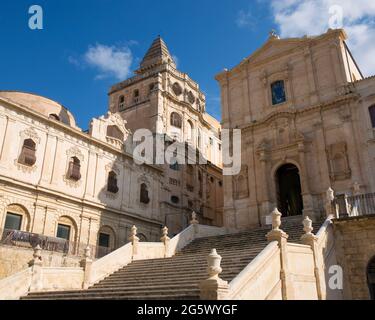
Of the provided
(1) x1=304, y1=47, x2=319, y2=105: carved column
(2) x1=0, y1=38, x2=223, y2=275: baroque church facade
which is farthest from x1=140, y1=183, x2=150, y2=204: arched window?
(1) x1=304, y1=47, x2=319, y2=105: carved column

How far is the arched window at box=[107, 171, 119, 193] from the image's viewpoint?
27.8m

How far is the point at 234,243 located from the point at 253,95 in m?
12.9

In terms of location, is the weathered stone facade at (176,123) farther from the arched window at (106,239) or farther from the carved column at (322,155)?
the carved column at (322,155)

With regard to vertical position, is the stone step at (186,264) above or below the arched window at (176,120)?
below

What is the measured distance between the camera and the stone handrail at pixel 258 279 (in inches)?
392

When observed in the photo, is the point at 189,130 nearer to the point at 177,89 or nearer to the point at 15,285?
the point at 177,89

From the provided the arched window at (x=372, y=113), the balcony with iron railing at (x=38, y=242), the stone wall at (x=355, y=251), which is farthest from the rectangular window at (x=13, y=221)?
the arched window at (x=372, y=113)

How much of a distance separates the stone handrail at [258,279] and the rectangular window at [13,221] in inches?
612

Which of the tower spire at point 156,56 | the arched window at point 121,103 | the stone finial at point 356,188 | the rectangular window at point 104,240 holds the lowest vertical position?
the rectangular window at point 104,240

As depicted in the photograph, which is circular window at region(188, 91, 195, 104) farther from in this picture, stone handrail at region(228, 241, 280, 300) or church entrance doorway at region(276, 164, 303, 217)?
stone handrail at region(228, 241, 280, 300)

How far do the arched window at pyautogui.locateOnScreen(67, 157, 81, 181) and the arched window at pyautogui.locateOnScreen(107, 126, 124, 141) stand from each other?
5.58 metres

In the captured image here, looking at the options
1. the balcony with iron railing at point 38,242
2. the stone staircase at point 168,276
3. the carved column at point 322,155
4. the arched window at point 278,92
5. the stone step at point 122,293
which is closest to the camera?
the stone step at point 122,293

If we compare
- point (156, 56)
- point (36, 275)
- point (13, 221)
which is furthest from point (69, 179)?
point (156, 56)
